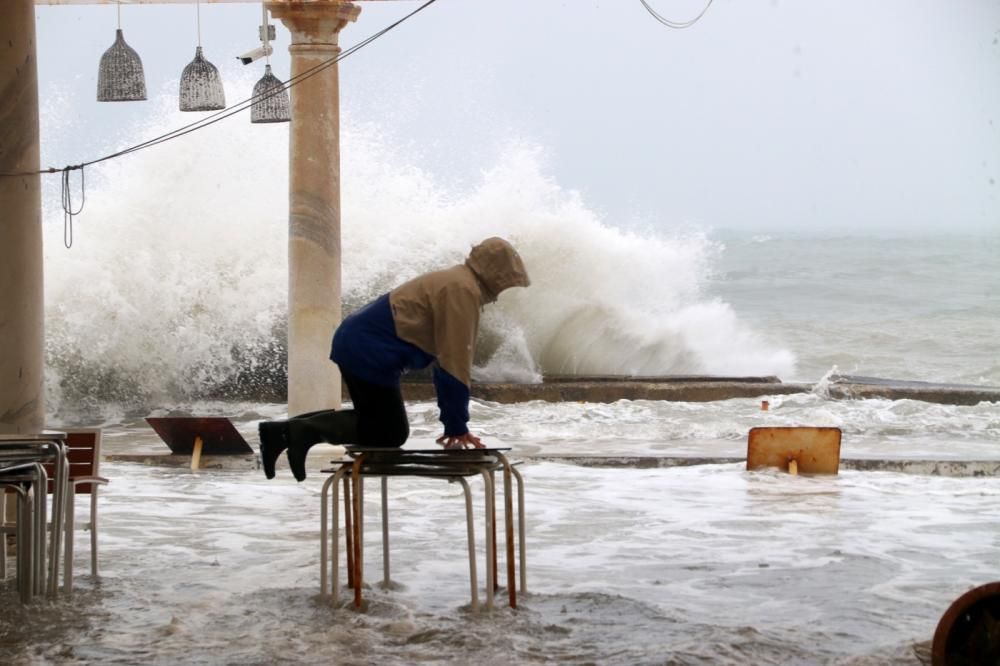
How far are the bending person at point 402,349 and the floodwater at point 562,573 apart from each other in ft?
1.17

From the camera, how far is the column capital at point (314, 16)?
34.0 ft

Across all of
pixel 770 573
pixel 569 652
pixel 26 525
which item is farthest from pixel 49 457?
pixel 770 573

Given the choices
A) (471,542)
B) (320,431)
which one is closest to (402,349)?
(320,431)

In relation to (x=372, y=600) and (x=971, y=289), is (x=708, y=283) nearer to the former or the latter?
(x=971, y=289)

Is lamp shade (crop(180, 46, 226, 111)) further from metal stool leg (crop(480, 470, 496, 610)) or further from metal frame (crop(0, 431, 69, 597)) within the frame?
metal stool leg (crop(480, 470, 496, 610))

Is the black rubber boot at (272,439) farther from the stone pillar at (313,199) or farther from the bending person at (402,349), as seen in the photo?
the stone pillar at (313,199)

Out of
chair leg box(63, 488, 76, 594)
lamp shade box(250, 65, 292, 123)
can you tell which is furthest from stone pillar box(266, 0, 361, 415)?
chair leg box(63, 488, 76, 594)

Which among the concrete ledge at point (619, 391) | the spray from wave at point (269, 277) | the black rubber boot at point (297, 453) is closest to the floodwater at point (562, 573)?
the black rubber boot at point (297, 453)

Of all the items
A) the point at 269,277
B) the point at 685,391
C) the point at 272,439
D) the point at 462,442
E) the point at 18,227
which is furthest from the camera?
the point at 269,277

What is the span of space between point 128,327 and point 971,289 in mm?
30588

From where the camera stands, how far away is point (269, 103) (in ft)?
36.3

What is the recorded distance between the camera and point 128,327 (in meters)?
18.5

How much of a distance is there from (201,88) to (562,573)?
5.18 metres

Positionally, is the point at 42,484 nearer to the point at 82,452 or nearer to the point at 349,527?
the point at 82,452
